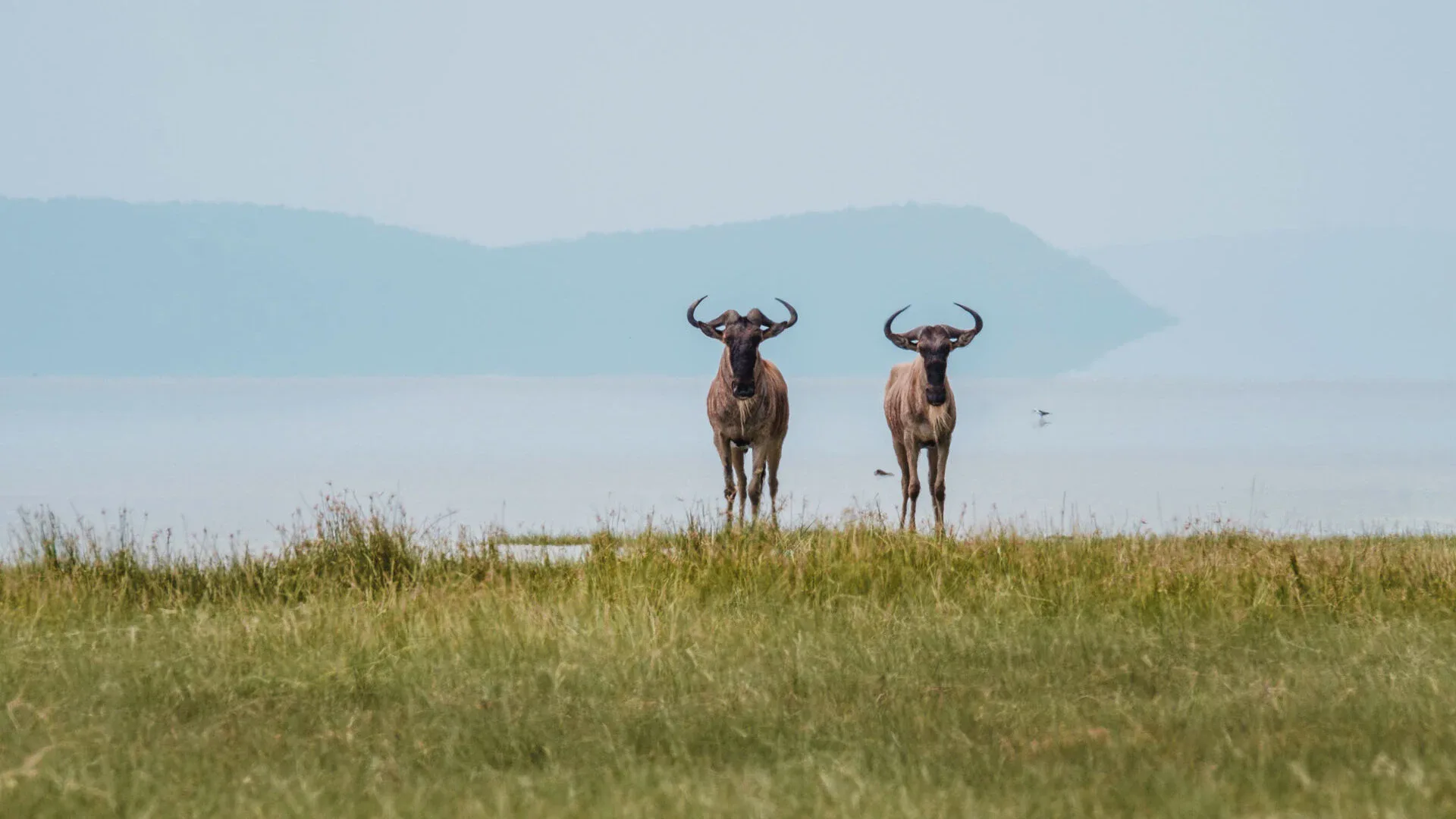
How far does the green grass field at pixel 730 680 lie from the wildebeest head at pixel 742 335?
415cm

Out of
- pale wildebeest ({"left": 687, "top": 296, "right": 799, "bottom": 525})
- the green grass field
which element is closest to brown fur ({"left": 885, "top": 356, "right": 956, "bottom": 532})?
pale wildebeest ({"left": 687, "top": 296, "right": 799, "bottom": 525})

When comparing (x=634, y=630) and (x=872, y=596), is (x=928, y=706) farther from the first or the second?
(x=872, y=596)

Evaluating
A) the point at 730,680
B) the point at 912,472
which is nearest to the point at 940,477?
the point at 912,472

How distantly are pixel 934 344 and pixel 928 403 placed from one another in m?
0.74

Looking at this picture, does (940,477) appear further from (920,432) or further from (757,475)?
(757,475)

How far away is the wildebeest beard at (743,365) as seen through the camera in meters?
15.5

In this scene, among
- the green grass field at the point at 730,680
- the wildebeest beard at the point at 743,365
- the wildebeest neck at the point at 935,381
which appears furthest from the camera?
the wildebeest neck at the point at 935,381

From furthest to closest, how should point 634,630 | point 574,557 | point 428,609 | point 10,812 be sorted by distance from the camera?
point 574,557, point 428,609, point 634,630, point 10,812

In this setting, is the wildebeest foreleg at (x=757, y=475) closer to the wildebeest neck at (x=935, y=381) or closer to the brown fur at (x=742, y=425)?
the brown fur at (x=742, y=425)

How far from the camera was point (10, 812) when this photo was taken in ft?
17.0

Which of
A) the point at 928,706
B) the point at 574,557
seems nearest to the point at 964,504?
the point at 574,557

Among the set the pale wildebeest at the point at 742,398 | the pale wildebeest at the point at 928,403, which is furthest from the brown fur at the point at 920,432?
the pale wildebeest at the point at 742,398

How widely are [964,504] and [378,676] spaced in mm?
7395

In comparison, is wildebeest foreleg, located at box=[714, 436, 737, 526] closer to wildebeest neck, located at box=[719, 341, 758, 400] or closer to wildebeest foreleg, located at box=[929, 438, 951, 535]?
wildebeest neck, located at box=[719, 341, 758, 400]
